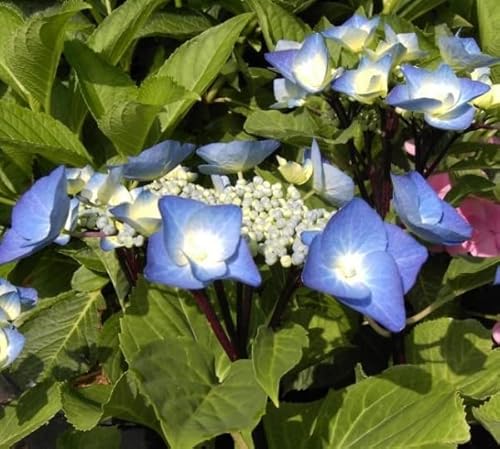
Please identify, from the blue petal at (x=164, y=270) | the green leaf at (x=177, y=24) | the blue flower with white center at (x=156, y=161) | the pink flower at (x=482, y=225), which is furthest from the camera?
the green leaf at (x=177, y=24)

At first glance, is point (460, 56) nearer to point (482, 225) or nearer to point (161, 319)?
point (482, 225)

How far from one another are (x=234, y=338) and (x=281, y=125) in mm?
366

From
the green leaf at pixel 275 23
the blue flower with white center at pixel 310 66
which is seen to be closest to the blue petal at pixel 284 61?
the blue flower with white center at pixel 310 66

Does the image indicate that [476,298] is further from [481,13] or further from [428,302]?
[481,13]

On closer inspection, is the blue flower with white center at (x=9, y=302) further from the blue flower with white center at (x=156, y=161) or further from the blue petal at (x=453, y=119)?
the blue petal at (x=453, y=119)

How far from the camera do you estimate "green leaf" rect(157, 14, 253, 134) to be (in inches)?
53.7

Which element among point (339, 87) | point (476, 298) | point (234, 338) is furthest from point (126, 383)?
point (476, 298)

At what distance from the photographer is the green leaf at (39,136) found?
4.20 feet

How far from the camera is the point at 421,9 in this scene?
1627 mm

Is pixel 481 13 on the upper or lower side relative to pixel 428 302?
upper

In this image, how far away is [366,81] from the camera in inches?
42.8

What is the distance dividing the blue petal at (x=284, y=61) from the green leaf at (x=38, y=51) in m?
0.28

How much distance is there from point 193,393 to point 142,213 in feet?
0.64

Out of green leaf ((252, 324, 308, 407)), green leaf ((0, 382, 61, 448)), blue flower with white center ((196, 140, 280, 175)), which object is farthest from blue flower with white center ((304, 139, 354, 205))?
green leaf ((0, 382, 61, 448))
